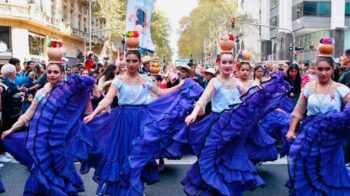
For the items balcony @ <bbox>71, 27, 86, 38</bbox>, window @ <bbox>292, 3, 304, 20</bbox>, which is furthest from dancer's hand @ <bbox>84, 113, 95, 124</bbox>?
window @ <bbox>292, 3, 304, 20</bbox>

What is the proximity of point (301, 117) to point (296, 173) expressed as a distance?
93 cm

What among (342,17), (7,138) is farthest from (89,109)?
(342,17)

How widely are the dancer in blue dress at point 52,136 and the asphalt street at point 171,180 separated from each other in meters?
1.11

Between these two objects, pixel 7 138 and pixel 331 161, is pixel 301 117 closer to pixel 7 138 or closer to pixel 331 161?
pixel 331 161

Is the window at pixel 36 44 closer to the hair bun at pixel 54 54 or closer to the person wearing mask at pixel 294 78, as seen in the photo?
the person wearing mask at pixel 294 78

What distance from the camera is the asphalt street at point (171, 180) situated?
6.66 metres

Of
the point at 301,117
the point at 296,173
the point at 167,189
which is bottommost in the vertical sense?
the point at 167,189

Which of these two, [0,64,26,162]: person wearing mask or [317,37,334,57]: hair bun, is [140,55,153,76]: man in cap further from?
[317,37,334,57]: hair bun

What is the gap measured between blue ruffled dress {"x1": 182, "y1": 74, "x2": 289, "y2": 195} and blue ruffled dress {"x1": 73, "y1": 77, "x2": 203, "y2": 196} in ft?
2.28

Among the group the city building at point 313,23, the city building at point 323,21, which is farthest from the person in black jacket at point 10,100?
the city building at point 323,21

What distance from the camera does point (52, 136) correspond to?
541 centimetres

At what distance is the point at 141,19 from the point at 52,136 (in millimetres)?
6533

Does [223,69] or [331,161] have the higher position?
[223,69]

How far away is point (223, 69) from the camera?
5891 mm
